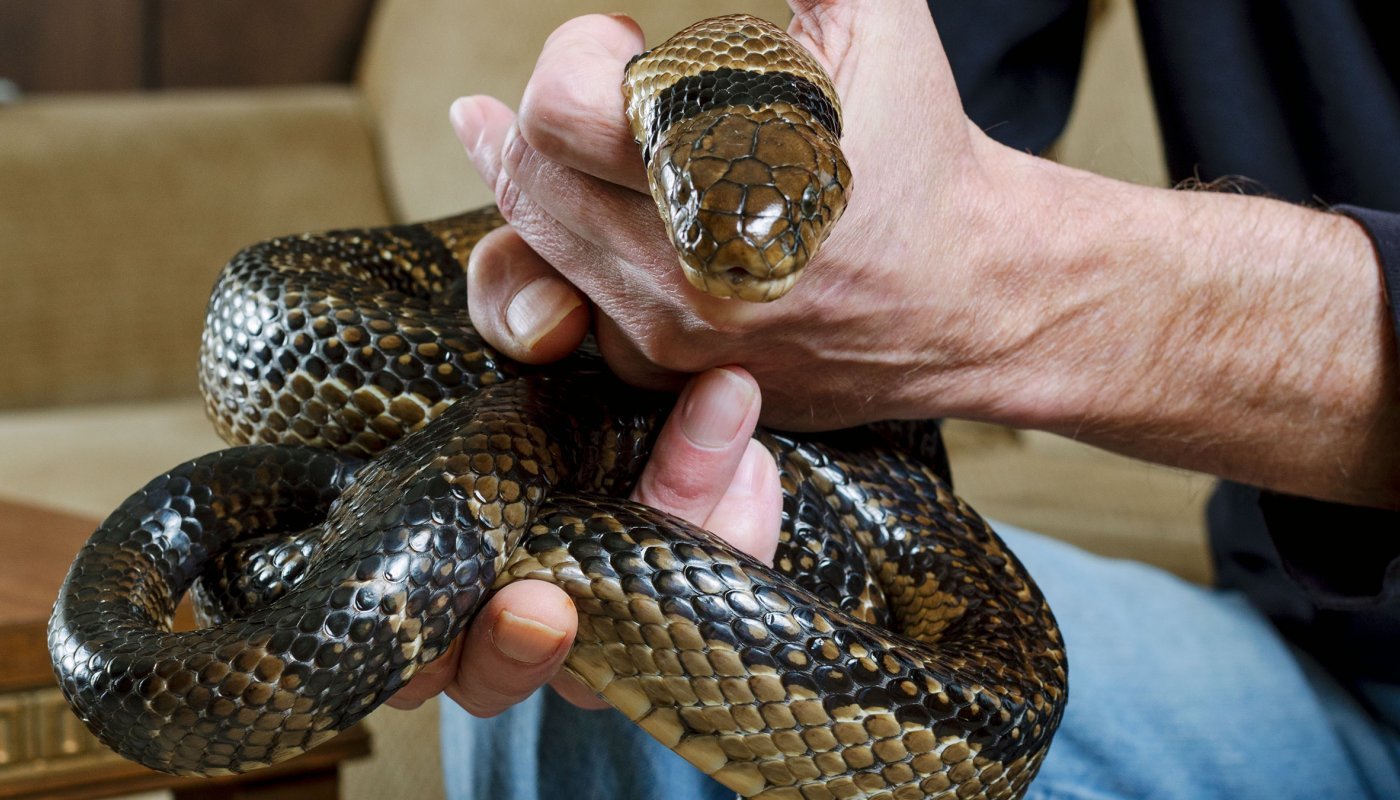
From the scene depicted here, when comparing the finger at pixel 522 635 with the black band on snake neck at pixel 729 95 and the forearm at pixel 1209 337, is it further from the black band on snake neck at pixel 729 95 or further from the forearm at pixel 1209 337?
the forearm at pixel 1209 337

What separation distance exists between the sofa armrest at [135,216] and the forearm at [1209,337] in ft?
9.65

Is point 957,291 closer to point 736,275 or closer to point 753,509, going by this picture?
point 753,509

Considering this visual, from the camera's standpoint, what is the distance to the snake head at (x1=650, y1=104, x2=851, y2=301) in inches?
28.9

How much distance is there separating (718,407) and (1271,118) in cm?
112

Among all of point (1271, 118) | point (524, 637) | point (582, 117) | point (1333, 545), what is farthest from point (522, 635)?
point (1271, 118)

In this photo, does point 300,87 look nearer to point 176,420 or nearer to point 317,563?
point 176,420

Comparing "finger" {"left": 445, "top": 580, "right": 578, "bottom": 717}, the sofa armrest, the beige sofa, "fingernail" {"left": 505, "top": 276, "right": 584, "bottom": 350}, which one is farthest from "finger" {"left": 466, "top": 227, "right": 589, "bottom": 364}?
the sofa armrest

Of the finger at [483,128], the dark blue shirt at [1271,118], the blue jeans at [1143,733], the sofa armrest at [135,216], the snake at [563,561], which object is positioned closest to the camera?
the snake at [563,561]

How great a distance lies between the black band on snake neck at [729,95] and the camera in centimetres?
82

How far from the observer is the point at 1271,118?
5.57 ft

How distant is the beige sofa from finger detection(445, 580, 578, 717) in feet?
7.02

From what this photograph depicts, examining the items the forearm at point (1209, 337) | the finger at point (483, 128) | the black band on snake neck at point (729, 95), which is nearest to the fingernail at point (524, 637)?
the black band on snake neck at point (729, 95)

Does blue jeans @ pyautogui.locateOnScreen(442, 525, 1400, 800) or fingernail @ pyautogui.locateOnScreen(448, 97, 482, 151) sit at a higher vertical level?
fingernail @ pyautogui.locateOnScreen(448, 97, 482, 151)

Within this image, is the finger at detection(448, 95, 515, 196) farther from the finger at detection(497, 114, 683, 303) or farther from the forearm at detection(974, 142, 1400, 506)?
the forearm at detection(974, 142, 1400, 506)
